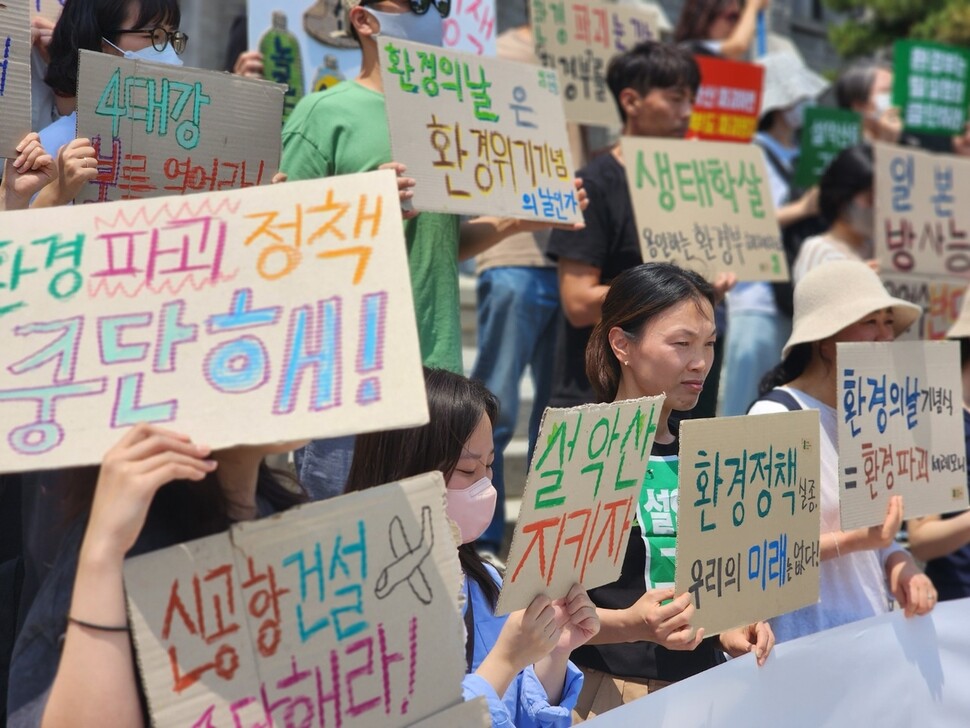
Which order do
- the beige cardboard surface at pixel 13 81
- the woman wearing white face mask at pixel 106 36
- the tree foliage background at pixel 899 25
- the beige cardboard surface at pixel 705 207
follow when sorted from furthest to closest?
the tree foliage background at pixel 899 25, the beige cardboard surface at pixel 705 207, the woman wearing white face mask at pixel 106 36, the beige cardboard surface at pixel 13 81

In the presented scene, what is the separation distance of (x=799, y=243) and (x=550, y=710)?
3974mm

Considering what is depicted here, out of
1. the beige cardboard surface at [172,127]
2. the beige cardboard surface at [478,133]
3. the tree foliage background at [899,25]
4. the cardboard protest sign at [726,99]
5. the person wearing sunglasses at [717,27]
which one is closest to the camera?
the beige cardboard surface at [172,127]

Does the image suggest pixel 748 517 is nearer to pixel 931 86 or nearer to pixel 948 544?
pixel 948 544

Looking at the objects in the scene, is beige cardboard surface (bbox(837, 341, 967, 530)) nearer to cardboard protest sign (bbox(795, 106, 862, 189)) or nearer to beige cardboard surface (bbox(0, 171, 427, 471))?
beige cardboard surface (bbox(0, 171, 427, 471))

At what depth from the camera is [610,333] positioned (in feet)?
10.6

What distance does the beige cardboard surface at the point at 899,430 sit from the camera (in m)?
3.28

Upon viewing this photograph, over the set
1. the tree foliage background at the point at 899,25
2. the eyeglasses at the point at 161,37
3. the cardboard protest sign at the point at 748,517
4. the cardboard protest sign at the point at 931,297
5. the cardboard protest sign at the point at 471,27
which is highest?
the eyeglasses at the point at 161,37

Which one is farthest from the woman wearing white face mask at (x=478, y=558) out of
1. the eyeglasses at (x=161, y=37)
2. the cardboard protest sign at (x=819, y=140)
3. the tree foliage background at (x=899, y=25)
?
the tree foliage background at (x=899, y=25)

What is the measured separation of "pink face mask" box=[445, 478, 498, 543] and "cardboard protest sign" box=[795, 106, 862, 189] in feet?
15.2

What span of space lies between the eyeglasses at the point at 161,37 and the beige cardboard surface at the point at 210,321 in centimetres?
127

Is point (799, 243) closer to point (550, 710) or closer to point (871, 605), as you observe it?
point (871, 605)

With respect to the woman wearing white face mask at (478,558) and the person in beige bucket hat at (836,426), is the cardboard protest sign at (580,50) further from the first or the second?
the woman wearing white face mask at (478,558)

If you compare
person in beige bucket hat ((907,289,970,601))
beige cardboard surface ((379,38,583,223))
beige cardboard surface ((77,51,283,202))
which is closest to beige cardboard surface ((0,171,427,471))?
beige cardboard surface ((77,51,283,202))

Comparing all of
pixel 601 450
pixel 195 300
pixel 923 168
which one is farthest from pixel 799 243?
pixel 195 300
